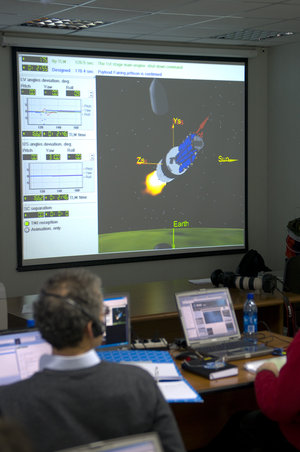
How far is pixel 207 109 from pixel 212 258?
1605 mm

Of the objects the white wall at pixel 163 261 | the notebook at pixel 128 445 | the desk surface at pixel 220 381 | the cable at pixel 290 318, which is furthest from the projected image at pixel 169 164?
the notebook at pixel 128 445

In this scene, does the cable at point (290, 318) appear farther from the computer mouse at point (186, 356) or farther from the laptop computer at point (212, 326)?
the computer mouse at point (186, 356)

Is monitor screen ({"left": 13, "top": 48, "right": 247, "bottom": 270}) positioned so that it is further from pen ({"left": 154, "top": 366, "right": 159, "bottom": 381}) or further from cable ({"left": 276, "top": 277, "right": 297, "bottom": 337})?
pen ({"left": 154, "top": 366, "right": 159, "bottom": 381})


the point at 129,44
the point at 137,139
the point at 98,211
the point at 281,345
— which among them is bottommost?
the point at 281,345

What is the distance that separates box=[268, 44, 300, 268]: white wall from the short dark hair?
5570mm

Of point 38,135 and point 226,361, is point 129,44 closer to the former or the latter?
point 38,135

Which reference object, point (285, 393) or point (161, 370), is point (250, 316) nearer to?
point (161, 370)

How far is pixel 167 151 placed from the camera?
682 centimetres

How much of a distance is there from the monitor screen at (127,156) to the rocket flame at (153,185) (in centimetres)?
1

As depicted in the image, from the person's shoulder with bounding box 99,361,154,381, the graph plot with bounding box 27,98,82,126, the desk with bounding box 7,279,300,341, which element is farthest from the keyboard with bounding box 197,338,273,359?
the graph plot with bounding box 27,98,82,126

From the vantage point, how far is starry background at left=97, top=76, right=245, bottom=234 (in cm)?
655

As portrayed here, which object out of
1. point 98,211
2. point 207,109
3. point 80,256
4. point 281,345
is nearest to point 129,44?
point 207,109

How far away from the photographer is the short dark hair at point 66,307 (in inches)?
67.7

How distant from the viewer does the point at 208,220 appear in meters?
7.12
